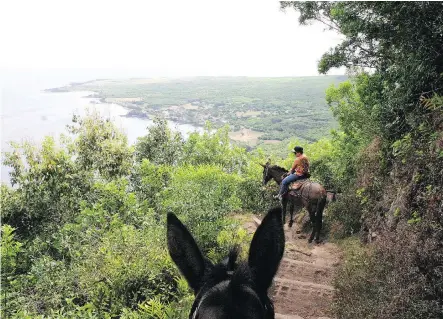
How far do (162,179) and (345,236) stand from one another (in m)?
6.44

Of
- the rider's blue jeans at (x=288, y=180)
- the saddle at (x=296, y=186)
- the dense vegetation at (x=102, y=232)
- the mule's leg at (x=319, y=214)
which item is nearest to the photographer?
the dense vegetation at (x=102, y=232)

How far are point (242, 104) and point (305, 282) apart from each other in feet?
306

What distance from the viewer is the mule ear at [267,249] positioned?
176cm

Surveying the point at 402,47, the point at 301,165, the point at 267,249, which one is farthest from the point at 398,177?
the point at 267,249

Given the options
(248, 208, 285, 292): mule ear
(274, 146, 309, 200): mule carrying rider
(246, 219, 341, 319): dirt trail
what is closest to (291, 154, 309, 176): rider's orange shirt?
(274, 146, 309, 200): mule carrying rider

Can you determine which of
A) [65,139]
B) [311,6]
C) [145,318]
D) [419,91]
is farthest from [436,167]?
[65,139]

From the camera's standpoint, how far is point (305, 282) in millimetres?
6836

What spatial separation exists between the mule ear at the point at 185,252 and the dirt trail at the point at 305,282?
4330 millimetres

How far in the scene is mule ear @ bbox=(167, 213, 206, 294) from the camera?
6.01 feet

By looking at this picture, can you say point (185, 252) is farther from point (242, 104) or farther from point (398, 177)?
point (242, 104)

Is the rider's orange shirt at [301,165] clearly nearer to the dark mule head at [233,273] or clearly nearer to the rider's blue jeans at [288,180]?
the rider's blue jeans at [288,180]

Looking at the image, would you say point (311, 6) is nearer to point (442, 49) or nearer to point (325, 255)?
point (442, 49)

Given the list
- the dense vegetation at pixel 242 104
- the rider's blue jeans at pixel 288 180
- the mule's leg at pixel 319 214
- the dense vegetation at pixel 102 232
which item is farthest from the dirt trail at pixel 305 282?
the dense vegetation at pixel 242 104

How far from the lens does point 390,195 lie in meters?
7.26
